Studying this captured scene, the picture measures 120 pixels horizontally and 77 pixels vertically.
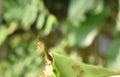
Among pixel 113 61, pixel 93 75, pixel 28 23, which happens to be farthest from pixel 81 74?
pixel 28 23

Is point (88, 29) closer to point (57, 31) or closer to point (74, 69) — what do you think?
point (57, 31)

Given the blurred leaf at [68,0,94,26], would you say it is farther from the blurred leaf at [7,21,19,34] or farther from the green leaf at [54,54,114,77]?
the green leaf at [54,54,114,77]

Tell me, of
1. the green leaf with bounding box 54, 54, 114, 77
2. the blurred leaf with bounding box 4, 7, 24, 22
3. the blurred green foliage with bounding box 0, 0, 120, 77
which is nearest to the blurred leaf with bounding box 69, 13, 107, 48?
the blurred green foliage with bounding box 0, 0, 120, 77

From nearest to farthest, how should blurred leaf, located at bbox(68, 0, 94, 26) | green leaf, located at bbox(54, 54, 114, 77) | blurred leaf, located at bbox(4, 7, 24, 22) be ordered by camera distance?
1. green leaf, located at bbox(54, 54, 114, 77)
2. blurred leaf, located at bbox(68, 0, 94, 26)
3. blurred leaf, located at bbox(4, 7, 24, 22)

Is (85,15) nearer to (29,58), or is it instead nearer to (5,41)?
(29,58)

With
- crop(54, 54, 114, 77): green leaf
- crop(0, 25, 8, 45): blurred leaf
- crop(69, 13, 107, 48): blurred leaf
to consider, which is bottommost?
crop(0, 25, 8, 45): blurred leaf

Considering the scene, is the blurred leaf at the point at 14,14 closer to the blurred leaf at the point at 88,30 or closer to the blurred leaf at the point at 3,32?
the blurred leaf at the point at 3,32
